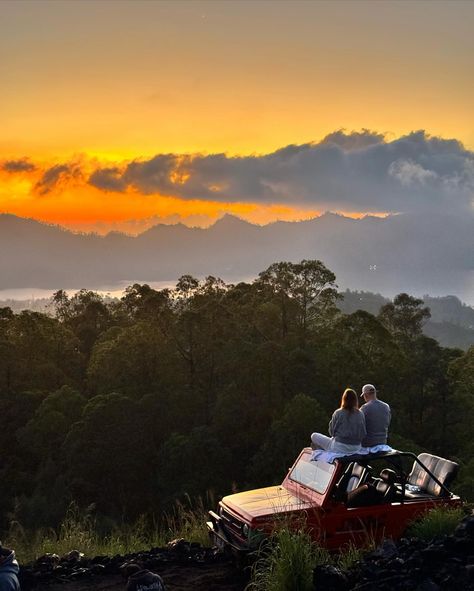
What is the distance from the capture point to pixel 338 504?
8.54 metres

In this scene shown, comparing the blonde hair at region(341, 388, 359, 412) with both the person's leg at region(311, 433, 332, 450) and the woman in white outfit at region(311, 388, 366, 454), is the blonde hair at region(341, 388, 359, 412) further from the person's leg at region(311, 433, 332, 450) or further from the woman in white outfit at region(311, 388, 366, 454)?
the person's leg at region(311, 433, 332, 450)

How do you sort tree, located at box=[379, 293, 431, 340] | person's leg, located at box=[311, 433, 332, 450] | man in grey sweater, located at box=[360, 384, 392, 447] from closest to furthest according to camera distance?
person's leg, located at box=[311, 433, 332, 450], man in grey sweater, located at box=[360, 384, 392, 447], tree, located at box=[379, 293, 431, 340]

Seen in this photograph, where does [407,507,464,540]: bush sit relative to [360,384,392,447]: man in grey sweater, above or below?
below

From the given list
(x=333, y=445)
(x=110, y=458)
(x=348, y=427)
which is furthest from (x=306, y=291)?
(x=333, y=445)

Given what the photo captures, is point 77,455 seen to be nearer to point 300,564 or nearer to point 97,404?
point 97,404

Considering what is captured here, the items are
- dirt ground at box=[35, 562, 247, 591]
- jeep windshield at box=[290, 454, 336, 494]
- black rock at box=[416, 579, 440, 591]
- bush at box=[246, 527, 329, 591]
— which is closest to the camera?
black rock at box=[416, 579, 440, 591]

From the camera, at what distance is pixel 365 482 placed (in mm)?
9195

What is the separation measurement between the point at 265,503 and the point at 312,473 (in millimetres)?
795

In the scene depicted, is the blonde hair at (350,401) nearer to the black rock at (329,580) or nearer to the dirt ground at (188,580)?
the dirt ground at (188,580)

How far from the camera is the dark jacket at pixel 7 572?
645cm

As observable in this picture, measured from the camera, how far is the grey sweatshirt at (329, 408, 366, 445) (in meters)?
9.58

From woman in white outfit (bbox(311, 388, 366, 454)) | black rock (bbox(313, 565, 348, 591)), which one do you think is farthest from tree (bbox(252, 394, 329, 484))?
black rock (bbox(313, 565, 348, 591))

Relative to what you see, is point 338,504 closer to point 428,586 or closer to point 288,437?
point 428,586

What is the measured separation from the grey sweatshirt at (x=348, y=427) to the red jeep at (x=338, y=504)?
0.47 m
